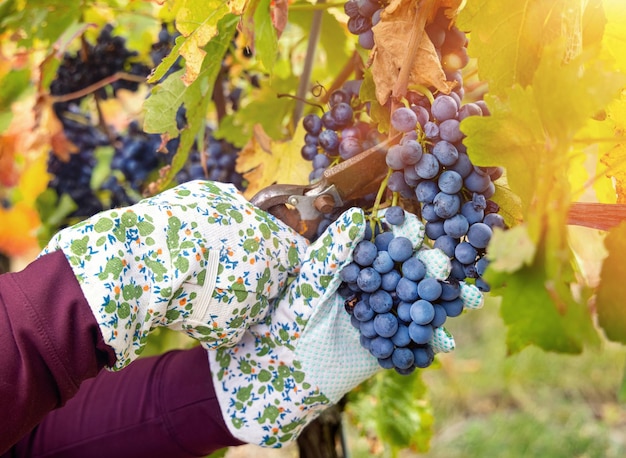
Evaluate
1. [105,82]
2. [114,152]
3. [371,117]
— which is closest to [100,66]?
[105,82]

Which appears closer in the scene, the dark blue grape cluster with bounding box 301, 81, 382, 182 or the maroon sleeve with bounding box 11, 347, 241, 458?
the dark blue grape cluster with bounding box 301, 81, 382, 182

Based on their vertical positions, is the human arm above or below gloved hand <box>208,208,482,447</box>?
above

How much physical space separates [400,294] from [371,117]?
179mm

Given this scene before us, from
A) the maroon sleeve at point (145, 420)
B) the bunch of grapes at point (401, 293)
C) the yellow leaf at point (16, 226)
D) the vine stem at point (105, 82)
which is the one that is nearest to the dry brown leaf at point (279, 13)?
the bunch of grapes at point (401, 293)

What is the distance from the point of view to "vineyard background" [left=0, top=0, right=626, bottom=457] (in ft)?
1.36

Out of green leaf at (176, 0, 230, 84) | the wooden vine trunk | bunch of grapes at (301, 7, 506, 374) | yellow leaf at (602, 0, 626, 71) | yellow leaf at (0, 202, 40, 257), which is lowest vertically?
the wooden vine trunk

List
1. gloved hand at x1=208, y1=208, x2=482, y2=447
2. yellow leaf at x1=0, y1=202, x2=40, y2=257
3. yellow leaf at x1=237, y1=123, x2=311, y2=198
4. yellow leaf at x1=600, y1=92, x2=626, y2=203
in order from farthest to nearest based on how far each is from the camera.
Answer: yellow leaf at x1=0, y1=202, x2=40, y2=257, yellow leaf at x1=237, y1=123, x2=311, y2=198, gloved hand at x1=208, y1=208, x2=482, y2=447, yellow leaf at x1=600, y1=92, x2=626, y2=203

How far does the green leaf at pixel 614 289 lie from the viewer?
428mm

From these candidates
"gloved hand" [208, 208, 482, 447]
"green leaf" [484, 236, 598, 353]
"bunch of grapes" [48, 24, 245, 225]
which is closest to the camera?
"green leaf" [484, 236, 598, 353]

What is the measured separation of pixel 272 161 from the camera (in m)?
0.85

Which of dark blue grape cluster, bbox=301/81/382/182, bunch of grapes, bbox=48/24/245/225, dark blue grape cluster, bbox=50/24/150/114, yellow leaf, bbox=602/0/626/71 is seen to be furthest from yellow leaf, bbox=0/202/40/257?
yellow leaf, bbox=602/0/626/71

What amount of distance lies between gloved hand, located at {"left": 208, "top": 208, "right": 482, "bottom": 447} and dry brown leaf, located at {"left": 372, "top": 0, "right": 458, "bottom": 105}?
0.43ft

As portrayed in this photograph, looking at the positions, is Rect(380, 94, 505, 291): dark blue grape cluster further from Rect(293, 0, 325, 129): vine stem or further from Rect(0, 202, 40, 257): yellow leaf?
Rect(0, 202, 40, 257): yellow leaf

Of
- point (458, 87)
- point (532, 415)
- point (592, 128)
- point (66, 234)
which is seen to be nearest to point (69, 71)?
point (66, 234)
